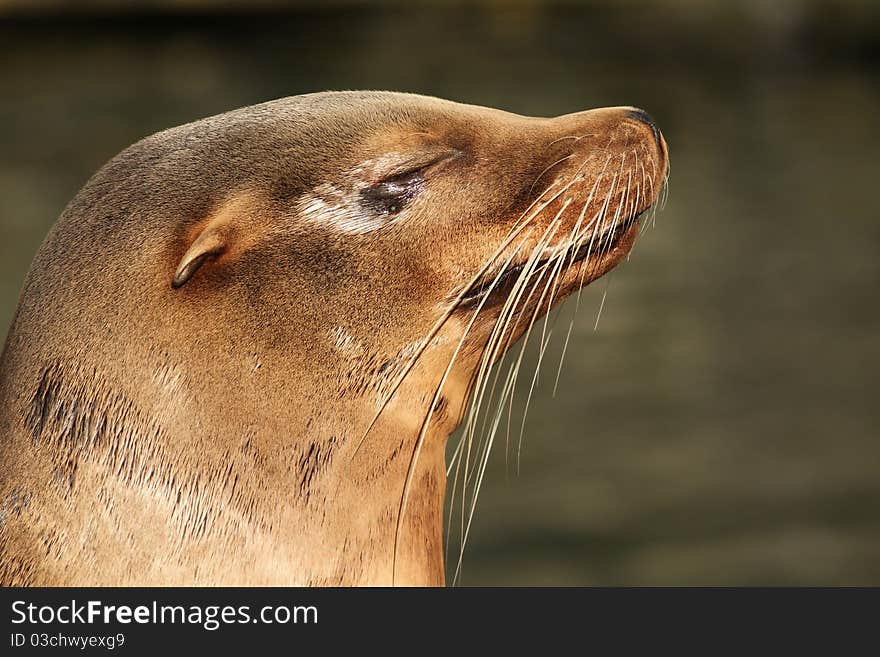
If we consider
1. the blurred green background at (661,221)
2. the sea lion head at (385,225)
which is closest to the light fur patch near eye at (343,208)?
the sea lion head at (385,225)

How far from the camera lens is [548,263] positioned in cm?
179

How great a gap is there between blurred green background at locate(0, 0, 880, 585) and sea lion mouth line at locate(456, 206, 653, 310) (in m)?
4.49

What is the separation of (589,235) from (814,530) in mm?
5451

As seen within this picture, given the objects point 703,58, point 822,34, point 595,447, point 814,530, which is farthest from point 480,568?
point 822,34

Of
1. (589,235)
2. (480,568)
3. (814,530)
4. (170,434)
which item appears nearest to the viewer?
(170,434)

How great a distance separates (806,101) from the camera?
952cm

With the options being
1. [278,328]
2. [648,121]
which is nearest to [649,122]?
[648,121]

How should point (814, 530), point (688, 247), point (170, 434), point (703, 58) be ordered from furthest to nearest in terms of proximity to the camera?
point (703, 58)
point (688, 247)
point (814, 530)
point (170, 434)

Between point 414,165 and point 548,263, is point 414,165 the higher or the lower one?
the higher one

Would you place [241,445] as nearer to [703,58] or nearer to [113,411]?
[113,411]

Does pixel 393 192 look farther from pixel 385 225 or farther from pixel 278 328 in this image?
pixel 278 328

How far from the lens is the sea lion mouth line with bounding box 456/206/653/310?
70.7 inches

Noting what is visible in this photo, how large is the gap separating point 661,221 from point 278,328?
654 centimetres

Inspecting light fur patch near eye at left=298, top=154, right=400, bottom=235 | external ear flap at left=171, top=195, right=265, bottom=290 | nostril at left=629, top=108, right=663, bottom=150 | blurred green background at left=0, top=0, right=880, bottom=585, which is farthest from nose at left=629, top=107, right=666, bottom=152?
blurred green background at left=0, top=0, right=880, bottom=585
